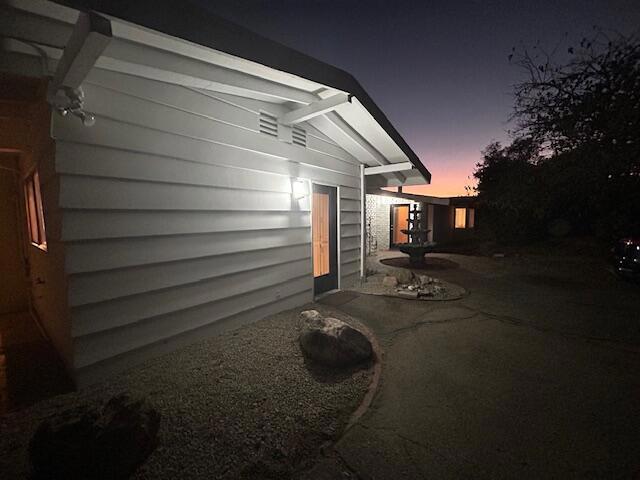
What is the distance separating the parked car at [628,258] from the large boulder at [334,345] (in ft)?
27.5

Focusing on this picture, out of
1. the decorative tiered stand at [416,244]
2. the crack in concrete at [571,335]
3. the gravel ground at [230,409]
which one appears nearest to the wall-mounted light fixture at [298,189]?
the gravel ground at [230,409]

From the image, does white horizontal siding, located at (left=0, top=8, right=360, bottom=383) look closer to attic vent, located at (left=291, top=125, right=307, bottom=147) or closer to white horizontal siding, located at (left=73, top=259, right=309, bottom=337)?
white horizontal siding, located at (left=73, top=259, right=309, bottom=337)

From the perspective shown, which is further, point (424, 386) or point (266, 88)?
point (266, 88)

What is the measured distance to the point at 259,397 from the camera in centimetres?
271

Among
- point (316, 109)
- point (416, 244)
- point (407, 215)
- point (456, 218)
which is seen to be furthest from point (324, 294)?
point (456, 218)

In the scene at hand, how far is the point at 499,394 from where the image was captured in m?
2.86

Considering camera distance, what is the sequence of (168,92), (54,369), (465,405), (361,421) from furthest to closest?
(168,92), (54,369), (465,405), (361,421)

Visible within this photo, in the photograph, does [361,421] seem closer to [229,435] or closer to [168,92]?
[229,435]

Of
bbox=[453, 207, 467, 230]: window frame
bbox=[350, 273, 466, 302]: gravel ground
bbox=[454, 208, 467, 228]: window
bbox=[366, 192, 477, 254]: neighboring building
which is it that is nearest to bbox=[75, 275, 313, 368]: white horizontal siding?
bbox=[350, 273, 466, 302]: gravel ground

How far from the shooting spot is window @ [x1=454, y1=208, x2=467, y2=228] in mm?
21859

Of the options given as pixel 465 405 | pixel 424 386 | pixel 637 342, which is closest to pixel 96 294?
pixel 424 386

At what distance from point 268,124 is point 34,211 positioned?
3.82 meters

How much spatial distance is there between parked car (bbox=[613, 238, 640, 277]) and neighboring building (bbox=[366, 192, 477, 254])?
16.4 ft

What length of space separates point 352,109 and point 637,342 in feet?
18.5
